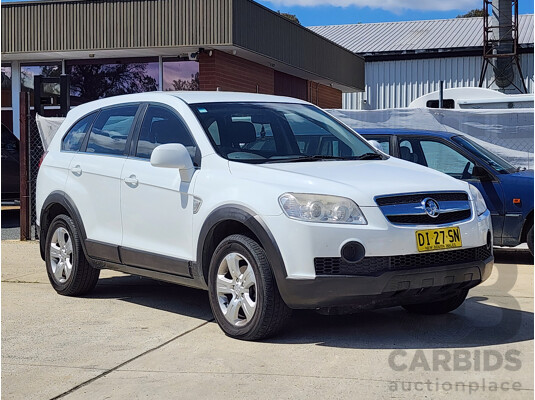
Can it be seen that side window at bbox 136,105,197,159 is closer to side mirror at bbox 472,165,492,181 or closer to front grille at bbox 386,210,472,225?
front grille at bbox 386,210,472,225

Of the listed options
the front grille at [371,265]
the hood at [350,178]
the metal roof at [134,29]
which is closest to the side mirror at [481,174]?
the hood at [350,178]

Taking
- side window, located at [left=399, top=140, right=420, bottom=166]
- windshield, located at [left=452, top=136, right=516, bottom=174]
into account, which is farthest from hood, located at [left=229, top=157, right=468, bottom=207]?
side window, located at [left=399, top=140, right=420, bottom=166]

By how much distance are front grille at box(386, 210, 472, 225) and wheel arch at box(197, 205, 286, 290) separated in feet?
2.59

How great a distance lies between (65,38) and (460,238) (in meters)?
14.0

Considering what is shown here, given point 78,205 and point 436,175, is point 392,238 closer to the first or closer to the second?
point 436,175

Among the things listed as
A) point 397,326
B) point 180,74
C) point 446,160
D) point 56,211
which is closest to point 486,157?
point 446,160

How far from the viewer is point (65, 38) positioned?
60.7 ft

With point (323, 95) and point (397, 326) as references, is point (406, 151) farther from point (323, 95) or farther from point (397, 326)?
point (323, 95)

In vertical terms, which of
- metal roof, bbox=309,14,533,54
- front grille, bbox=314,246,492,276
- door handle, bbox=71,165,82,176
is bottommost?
front grille, bbox=314,246,492,276

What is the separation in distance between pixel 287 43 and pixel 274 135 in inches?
582

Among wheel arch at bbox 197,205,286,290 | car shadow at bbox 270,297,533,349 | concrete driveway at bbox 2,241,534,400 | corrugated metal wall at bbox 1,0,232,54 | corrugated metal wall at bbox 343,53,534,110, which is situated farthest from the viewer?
corrugated metal wall at bbox 343,53,534,110

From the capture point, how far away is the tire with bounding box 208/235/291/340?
5996 mm

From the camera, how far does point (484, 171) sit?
1022 centimetres

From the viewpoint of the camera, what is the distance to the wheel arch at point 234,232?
5.93m
